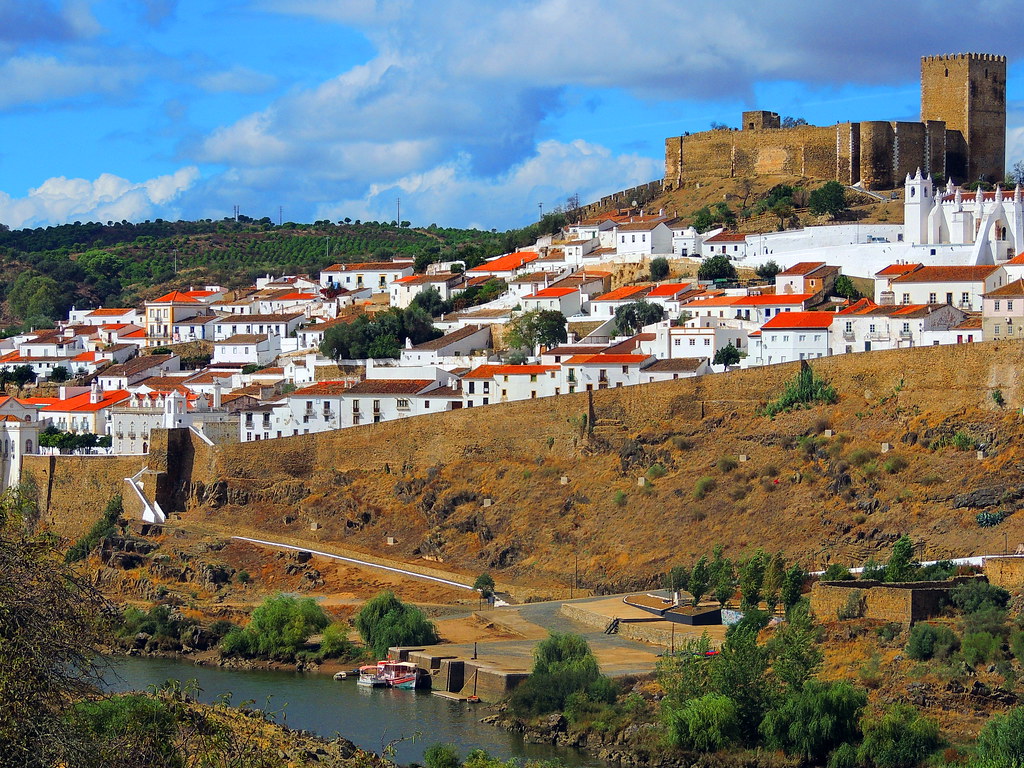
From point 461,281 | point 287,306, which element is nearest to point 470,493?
point 461,281

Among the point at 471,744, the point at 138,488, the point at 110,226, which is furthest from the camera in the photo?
the point at 110,226

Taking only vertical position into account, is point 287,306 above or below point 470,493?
above

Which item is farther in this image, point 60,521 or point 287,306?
point 287,306

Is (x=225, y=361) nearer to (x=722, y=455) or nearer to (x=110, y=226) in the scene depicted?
(x=722, y=455)

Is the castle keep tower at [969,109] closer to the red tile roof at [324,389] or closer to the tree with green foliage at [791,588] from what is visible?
the red tile roof at [324,389]

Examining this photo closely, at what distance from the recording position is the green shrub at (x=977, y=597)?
2938 centimetres

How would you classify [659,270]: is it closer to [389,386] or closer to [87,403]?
[389,386]

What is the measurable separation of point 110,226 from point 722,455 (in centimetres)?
8387

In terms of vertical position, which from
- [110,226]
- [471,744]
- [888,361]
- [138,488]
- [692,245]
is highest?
[110,226]

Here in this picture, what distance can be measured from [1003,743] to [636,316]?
25.7 meters

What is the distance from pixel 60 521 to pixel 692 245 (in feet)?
71.2

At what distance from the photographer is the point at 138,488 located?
45375 mm

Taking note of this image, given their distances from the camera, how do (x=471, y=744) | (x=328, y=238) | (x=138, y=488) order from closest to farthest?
(x=471, y=744) < (x=138, y=488) < (x=328, y=238)

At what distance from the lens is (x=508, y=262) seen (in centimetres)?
6144
